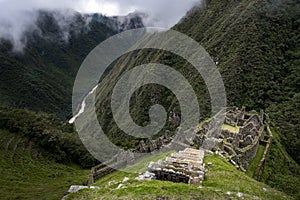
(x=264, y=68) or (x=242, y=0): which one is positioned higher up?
(x=242, y=0)

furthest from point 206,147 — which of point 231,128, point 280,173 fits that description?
point 280,173

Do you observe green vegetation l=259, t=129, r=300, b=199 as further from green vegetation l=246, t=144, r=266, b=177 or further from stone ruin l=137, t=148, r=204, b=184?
stone ruin l=137, t=148, r=204, b=184

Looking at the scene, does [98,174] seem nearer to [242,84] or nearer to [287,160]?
[287,160]

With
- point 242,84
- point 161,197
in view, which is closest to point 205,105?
point 242,84

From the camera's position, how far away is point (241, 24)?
165 meters

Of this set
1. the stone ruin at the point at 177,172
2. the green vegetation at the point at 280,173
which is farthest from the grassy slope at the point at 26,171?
the stone ruin at the point at 177,172

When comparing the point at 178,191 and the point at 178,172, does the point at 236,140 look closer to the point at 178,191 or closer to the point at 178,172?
the point at 178,172

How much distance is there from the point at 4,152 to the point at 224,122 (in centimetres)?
5146

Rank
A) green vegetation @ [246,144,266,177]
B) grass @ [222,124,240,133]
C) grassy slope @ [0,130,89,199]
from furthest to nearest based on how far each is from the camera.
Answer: grassy slope @ [0,130,89,199]
grass @ [222,124,240,133]
green vegetation @ [246,144,266,177]

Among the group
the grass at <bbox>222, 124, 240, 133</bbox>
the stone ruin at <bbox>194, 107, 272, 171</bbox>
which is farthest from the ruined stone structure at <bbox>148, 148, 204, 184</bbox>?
the grass at <bbox>222, 124, 240, 133</bbox>

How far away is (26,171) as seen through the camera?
193 ft

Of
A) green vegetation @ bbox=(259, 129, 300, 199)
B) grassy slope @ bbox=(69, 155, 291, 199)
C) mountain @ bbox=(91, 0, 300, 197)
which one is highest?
mountain @ bbox=(91, 0, 300, 197)

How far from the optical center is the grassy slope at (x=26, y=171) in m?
44.7

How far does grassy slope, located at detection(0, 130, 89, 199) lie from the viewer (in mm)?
44688
